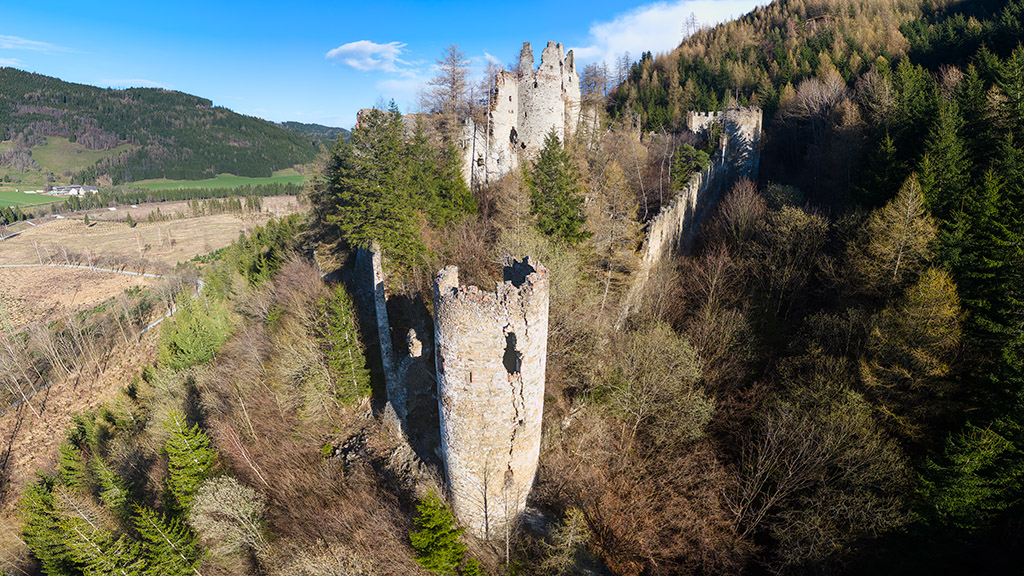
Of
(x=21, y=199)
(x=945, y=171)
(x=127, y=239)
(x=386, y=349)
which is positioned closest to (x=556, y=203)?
(x=386, y=349)

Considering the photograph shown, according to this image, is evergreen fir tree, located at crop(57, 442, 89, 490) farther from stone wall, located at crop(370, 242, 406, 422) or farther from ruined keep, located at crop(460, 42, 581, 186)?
ruined keep, located at crop(460, 42, 581, 186)

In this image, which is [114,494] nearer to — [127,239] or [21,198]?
[127,239]

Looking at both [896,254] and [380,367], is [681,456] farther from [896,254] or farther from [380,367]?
[380,367]

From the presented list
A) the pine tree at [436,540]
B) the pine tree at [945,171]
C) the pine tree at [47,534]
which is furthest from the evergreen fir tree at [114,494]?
the pine tree at [945,171]

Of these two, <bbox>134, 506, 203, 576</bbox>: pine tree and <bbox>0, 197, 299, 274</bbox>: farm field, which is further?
<bbox>0, 197, 299, 274</bbox>: farm field

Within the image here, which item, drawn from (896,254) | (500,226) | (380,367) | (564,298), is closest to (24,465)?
(380,367)

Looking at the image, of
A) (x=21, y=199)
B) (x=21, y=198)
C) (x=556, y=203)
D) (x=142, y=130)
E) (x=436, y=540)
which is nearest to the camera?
(x=436, y=540)

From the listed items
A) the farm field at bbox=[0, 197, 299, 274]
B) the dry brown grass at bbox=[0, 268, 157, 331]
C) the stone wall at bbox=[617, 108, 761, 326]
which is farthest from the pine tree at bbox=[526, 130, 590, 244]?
the farm field at bbox=[0, 197, 299, 274]

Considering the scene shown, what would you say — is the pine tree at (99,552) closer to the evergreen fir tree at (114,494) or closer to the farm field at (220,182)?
the evergreen fir tree at (114,494)
